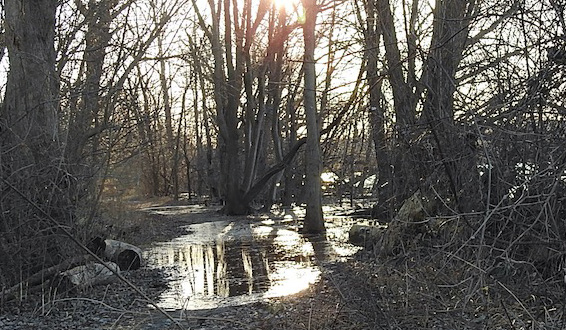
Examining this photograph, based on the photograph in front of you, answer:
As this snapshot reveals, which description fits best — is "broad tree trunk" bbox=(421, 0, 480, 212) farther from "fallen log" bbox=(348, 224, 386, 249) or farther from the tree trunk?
the tree trunk

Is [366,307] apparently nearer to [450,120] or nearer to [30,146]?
[450,120]

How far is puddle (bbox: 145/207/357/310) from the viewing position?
877 cm

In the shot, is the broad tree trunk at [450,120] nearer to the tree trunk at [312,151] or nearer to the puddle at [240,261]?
the puddle at [240,261]

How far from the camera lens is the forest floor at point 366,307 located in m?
5.54

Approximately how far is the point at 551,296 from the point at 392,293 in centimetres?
167

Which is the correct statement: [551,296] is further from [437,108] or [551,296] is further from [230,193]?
[230,193]

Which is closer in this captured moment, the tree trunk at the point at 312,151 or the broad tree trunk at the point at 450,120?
the broad tree trunk at the point at 450,120

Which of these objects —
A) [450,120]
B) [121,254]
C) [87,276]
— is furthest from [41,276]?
[450,120]

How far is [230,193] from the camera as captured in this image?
24.0m

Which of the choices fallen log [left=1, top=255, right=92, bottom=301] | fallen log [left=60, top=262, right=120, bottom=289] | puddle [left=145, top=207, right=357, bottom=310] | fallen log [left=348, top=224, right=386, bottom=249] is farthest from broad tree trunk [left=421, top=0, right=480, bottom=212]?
fallen log [left=1, top=255, right=92, bottom=301]

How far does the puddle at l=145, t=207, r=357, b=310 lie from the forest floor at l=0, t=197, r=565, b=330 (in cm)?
46

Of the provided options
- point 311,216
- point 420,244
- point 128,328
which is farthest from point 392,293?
point 311,216

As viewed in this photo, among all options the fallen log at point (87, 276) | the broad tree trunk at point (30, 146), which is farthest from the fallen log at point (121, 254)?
the broad tree trunk at point (30, 146)

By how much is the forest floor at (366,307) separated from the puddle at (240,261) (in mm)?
458
